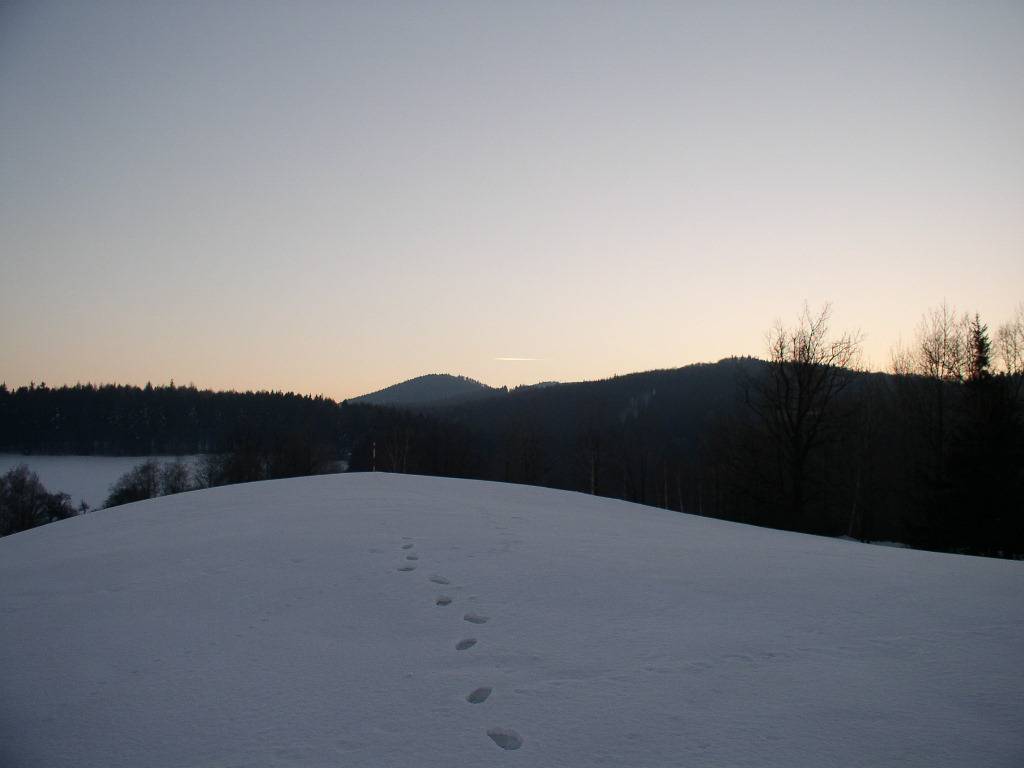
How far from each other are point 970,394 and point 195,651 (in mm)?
26474

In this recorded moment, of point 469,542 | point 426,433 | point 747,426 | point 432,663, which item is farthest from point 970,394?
point 426,433

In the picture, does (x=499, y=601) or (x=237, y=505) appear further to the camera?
(x=237, y=505)

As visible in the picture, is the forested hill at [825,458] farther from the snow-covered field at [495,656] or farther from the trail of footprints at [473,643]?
the trail of footprints at [473,643]

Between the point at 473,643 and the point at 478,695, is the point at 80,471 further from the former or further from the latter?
the point at 478,695

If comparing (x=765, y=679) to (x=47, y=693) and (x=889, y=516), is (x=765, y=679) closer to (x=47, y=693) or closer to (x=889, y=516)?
(x=47, y=693)

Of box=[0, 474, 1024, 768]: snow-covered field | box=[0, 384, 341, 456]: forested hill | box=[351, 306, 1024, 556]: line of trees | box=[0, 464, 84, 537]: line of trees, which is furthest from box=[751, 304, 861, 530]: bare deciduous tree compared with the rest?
box=[0, 384, 341, 456]: forested hill

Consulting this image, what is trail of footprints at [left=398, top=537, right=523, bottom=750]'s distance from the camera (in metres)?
2.62

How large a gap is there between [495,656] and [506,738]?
32.4 inches

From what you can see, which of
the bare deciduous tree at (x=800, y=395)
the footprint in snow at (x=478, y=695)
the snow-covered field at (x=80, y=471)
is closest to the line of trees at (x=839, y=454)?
the bare deciduous tree at (x=800, y=395)

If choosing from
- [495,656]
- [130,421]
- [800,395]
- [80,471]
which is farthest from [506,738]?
[130,421]

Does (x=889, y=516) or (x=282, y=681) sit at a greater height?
(x=282, y=681)

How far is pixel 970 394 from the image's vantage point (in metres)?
20.6

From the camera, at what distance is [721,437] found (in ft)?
120

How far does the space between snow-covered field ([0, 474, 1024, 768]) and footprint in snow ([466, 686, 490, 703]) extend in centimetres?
2
